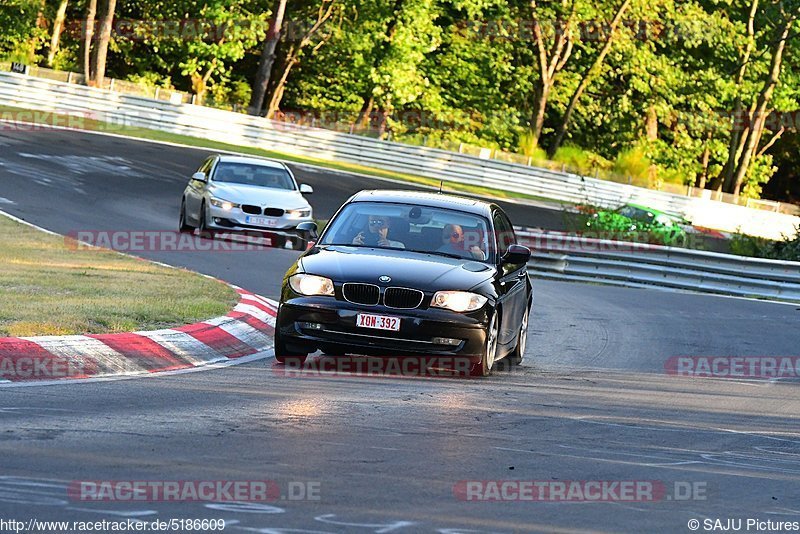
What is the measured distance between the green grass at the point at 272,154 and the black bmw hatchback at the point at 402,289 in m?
32.3

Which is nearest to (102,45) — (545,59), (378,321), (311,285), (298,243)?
(545,59)

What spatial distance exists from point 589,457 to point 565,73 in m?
56.6

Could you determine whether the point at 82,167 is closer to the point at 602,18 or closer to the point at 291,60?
the point at 291,60

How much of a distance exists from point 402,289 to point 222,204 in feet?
42.1

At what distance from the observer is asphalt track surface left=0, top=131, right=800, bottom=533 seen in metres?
6.55

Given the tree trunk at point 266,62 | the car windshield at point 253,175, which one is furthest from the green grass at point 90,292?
the tree trunk at point 266,62

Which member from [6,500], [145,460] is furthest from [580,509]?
[6,500]

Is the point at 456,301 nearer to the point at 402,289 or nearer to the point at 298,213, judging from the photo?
the point at 402,289

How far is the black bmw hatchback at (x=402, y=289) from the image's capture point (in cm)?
→ 1151

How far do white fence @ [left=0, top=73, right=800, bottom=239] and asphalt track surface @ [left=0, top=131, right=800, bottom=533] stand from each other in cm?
3296

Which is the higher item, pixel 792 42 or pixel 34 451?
pixel 792 42

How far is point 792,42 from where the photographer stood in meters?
60.6

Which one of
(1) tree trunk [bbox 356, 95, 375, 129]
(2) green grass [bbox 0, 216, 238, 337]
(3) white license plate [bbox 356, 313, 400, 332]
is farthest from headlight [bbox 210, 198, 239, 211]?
(1) tree trunk [bbox 356, 95, 375, 129]

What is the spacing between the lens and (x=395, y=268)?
1183 cm
